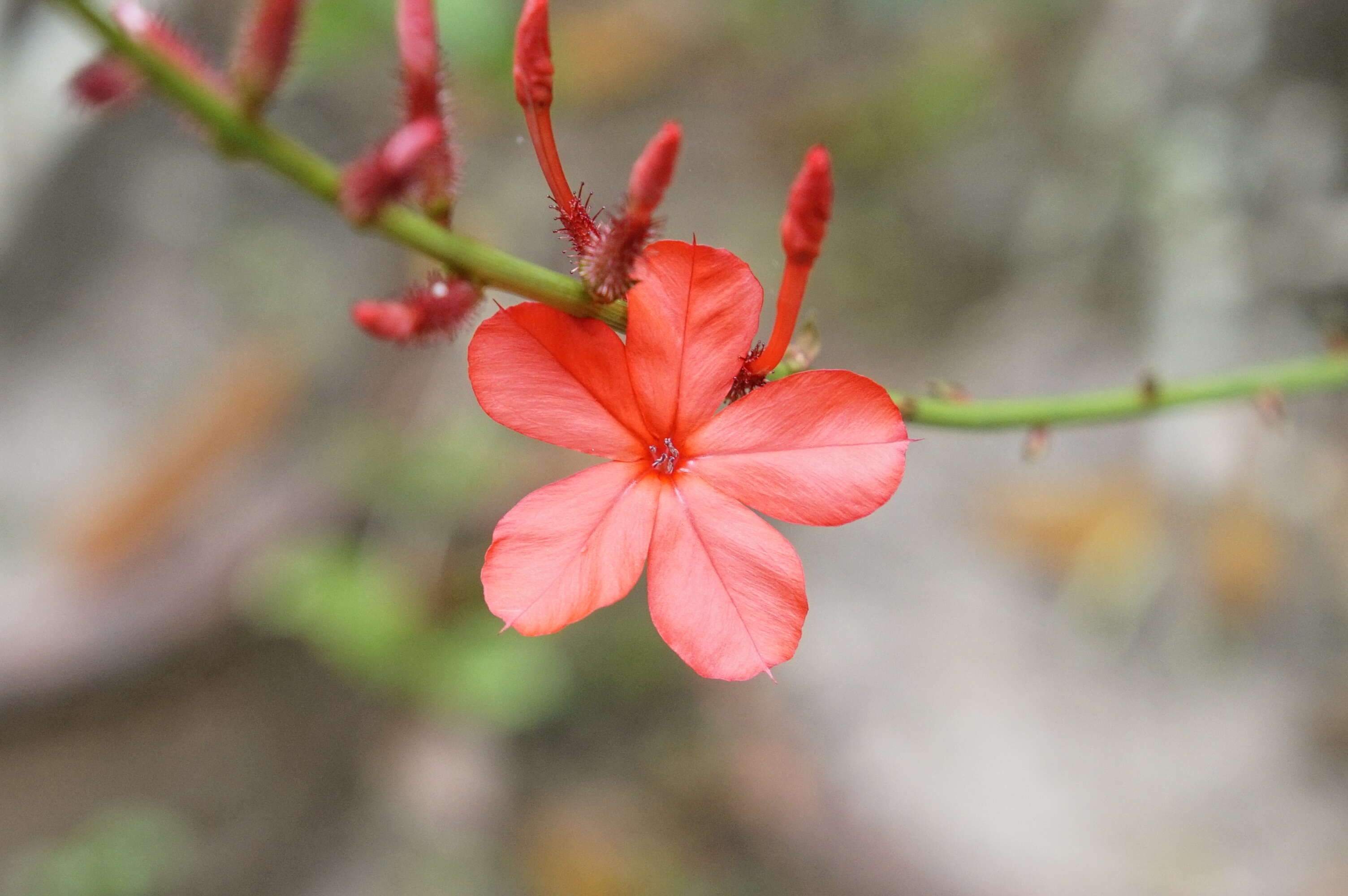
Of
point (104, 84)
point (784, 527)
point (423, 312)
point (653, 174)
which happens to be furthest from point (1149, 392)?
point (784, 527)

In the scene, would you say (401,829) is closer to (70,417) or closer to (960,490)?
(70,417)

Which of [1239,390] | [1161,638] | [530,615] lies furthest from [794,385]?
[1161,638]

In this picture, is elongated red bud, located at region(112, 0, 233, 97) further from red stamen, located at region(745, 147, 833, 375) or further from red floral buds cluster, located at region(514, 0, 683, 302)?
red stamen, located at region(745, 147, 833, 375)

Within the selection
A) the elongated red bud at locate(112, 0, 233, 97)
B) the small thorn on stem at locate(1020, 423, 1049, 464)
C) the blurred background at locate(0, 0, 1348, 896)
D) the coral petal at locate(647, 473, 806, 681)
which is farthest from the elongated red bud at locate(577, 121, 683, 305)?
the blurred background at locate(0, 0, 1348, 896)

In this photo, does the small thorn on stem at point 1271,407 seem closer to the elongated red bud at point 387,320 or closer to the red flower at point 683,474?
the red flower at point 683,474

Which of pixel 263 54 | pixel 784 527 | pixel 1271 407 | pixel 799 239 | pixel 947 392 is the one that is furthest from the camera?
pixel 784 527

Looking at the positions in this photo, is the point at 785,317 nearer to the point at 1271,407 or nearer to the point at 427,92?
the point at 427,92
